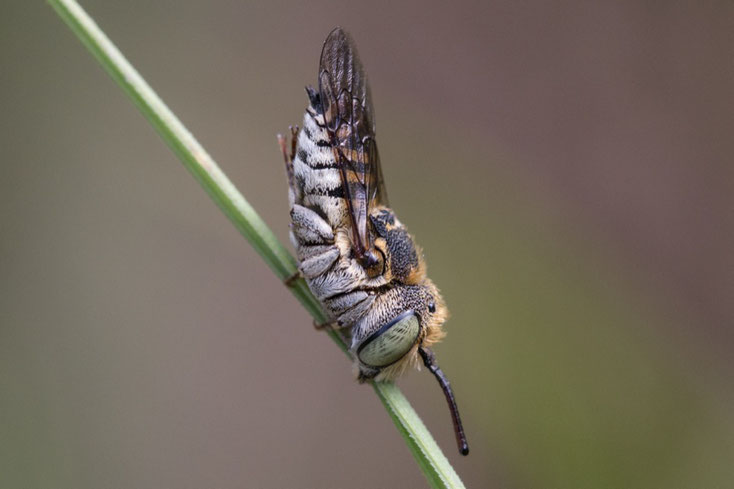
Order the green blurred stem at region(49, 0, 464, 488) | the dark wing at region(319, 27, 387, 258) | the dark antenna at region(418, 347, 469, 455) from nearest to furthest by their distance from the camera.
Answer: the green blurred stem at region(49, 0, 464, 488), the dark antenna at region(418, 347, 469, 455), the dark wing at region(319, 27, 387, 258)

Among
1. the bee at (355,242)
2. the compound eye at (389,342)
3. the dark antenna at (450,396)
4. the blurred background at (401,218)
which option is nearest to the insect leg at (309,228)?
the bee at (355,242)

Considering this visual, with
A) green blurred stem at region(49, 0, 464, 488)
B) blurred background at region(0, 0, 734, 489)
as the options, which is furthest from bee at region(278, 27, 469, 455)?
blurred background at region(0, 0, 734, 489)


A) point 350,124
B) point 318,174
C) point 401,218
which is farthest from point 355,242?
point 401,218

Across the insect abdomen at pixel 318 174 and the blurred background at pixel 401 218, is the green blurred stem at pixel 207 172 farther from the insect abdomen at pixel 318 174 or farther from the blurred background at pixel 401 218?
the blurred background at pixel 401 218

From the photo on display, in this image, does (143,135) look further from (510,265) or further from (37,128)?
(510,265)

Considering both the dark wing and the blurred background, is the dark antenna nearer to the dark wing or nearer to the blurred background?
the dark wing

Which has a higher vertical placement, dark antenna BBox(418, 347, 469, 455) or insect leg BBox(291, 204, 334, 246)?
insect leg BBox(291, 204, 334, 246)

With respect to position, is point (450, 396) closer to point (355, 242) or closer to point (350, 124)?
point (355, 242)
